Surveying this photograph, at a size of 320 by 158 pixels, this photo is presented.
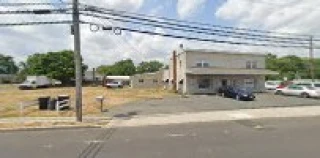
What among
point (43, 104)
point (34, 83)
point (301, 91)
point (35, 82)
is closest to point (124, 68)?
point (35, 82)

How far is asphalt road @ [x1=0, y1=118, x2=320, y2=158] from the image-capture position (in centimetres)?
1014

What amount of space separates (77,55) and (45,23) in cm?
271

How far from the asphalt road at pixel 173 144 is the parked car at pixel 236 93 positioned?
18797 mm

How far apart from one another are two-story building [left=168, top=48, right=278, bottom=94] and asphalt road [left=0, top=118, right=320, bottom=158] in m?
28.4

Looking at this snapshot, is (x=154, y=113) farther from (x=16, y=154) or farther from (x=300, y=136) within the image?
(x=16, y=154)

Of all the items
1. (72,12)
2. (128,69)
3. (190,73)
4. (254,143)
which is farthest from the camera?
(128,69)

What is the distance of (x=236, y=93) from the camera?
36812mm

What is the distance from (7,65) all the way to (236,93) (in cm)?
13429

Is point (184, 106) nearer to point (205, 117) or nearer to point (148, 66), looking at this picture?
point (205, 117)

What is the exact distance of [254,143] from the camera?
38.6 feet

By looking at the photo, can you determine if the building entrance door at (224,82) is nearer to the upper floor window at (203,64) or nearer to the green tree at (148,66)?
the upper floor window at (203,64)

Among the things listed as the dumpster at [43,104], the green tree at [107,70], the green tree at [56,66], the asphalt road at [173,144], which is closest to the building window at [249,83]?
the dumpster at [43,104]

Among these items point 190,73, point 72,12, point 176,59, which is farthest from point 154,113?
point 176,59

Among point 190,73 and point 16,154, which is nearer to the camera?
point 16,154
